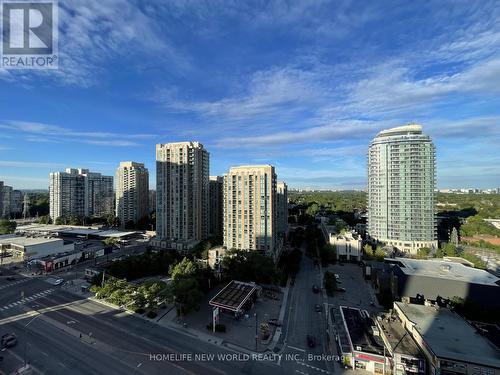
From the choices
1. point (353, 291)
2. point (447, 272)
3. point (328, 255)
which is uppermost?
point (447, 272)

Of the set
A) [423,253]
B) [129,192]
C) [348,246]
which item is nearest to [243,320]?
[348,246]

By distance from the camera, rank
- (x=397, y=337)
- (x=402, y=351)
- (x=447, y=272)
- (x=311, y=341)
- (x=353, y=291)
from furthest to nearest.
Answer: (x=353, y=291) < (x=447, y=272) < (x=311, y=341) < (x=397, y=337) < (x=402, y=351)

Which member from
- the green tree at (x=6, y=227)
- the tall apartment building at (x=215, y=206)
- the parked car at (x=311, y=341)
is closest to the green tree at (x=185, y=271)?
the parked car at (x=311, y=341)

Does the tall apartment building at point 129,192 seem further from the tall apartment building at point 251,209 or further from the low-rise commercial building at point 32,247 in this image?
the tall apartment building at point 251,209

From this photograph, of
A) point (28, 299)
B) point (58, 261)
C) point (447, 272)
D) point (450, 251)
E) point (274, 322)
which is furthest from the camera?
point (450, 251)

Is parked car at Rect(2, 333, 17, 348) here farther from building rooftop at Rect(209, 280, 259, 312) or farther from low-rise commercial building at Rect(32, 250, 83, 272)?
low-rise commercial building at Rect(32, 250, 83, 272)

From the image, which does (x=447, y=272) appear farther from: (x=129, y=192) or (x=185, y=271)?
(x=129, y=192)

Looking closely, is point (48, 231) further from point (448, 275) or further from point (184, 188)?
point (448, 275)
